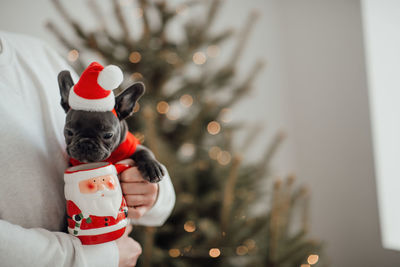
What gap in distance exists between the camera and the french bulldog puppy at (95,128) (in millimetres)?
383

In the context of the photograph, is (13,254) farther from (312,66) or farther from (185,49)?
(312,66)

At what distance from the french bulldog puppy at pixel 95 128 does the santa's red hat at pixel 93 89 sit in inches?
0.4

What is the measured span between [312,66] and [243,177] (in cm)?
110

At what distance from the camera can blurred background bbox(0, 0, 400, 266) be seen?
155cm

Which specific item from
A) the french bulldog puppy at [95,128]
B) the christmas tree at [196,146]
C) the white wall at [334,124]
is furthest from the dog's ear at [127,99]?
the white wall at [334,124]

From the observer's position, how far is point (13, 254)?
0.36m

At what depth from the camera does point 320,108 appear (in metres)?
1.77

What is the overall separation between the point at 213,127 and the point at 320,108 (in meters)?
1.02

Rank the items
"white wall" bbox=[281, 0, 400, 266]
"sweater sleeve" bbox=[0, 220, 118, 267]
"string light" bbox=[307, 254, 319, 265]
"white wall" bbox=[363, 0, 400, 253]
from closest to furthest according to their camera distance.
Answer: "sweater sleeve" bbox=[0, 220, 118, 267]
"string light" bbox=[307, 254, 319, 265]
"white wall" bbox=[363, 0, 400, 253]
"white wall" bbox=[281, 0, 400, 266]

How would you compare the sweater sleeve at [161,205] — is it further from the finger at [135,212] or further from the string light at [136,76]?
the string light at [136,76]

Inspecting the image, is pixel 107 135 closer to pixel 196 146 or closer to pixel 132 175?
pixel 132 175

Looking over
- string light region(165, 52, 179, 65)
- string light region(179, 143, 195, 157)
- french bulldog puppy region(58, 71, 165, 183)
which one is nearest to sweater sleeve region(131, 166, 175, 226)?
french bulldog puppy region(58, 71, 165, 183)

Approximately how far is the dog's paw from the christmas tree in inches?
14.6

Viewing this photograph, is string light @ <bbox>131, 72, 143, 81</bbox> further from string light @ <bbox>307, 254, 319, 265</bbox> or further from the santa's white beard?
string light @ <bbox>307, 254, 319, 265</bbox>
